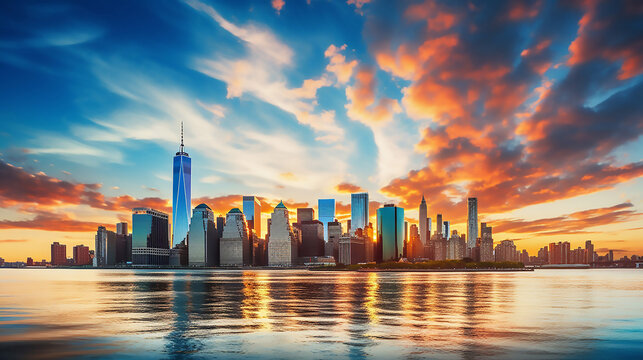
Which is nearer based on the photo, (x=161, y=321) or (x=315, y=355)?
(x=315, y=355)

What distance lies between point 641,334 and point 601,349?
11.1 m

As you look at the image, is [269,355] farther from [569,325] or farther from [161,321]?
[569,325]

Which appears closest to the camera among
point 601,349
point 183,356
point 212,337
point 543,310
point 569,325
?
point 183,356

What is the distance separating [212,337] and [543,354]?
25189mm

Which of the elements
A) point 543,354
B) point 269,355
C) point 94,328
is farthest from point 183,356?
point 543,354

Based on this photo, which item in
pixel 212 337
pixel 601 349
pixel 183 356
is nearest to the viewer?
pixel 183 356

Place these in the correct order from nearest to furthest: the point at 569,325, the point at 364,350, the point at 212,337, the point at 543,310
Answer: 1. the point at 364,350
2. the point at 212,337
3. the point at 569,325
4. the point at 543,310

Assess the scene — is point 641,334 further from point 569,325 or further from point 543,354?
point 543,354

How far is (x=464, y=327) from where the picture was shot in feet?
151

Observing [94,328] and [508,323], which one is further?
[508,323]

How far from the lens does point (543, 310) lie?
64.6 m

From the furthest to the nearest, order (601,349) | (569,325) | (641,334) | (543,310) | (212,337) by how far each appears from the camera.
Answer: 1. (543,310)
2. (569,325)
3. (641,334)
4. (212,337)
5. (601,349)

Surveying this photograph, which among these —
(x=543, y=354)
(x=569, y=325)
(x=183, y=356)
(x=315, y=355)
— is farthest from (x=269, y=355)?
(x=569, y=325)

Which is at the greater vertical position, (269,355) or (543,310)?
(269,355)
